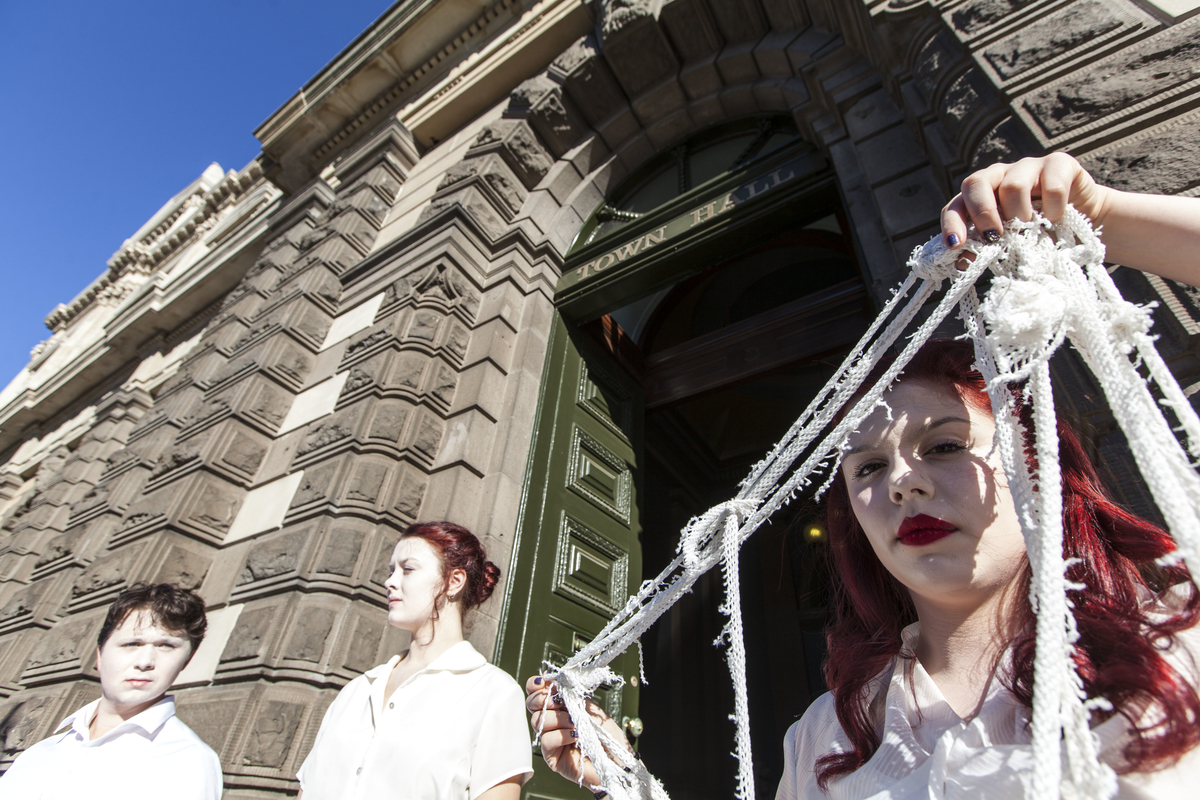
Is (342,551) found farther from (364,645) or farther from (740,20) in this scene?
(740,20)

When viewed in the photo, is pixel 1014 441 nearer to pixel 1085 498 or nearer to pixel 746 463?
pixel 1085 498

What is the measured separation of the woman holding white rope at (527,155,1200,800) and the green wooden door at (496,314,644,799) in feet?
8.46

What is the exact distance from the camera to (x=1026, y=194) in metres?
0.95

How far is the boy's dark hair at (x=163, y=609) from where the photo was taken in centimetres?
221

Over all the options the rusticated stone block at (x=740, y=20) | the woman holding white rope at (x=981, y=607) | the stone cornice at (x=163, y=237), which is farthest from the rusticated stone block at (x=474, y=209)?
the stone cornice at (x=163, y=237)

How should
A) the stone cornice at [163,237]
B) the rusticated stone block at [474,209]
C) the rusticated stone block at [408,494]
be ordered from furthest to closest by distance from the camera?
the stone cornice at [163,237], the rusticated stone block at [474,209], the rusticated stone block at [408,494]

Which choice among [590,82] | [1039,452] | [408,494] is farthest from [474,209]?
[1039,452]

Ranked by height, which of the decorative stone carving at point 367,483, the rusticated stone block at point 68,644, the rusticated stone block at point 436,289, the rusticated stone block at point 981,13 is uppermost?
the rusticated stone block at point 436,289

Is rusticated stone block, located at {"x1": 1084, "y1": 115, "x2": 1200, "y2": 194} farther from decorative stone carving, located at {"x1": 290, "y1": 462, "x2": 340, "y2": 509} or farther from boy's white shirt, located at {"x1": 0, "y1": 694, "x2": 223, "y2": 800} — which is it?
decorative stone carving, located at {"x1": 290, "y1": 462, "x2": 340, "y2": 509}

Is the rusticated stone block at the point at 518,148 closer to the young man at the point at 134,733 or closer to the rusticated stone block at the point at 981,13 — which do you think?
the rusticated stone block at the point at 981,13

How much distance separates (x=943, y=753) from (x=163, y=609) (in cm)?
261

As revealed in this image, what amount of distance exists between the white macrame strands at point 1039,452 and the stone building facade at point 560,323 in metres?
0.87

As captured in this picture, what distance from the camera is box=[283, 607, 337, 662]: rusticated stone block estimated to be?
117 inches

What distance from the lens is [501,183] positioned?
5766mm
